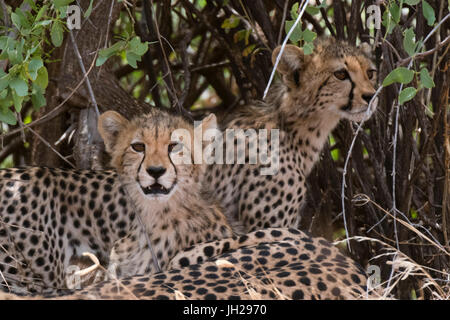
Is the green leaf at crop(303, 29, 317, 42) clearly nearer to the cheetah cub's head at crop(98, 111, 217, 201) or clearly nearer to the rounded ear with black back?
the rounded ear with black back

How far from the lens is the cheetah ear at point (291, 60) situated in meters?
4.19

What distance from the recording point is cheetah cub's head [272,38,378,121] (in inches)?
165

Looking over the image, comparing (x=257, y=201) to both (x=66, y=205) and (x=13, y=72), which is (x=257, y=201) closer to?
(x=66, y=205)

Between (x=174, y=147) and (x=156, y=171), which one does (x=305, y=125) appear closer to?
(x=174, y=147)

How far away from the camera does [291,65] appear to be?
169 inches

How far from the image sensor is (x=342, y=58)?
4.26 metres

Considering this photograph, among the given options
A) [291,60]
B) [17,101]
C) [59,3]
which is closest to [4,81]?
[17,101]

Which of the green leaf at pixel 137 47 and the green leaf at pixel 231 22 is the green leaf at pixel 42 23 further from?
the green leaf at pixel 231 22

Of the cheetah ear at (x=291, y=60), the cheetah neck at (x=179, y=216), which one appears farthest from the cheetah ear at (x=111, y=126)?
the cheetah ear at (x=291, y=60)

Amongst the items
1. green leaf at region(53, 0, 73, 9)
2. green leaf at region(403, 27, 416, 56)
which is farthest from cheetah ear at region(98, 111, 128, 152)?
green leaf at region(403, 27, 416, 56)

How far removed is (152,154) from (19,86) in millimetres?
644
